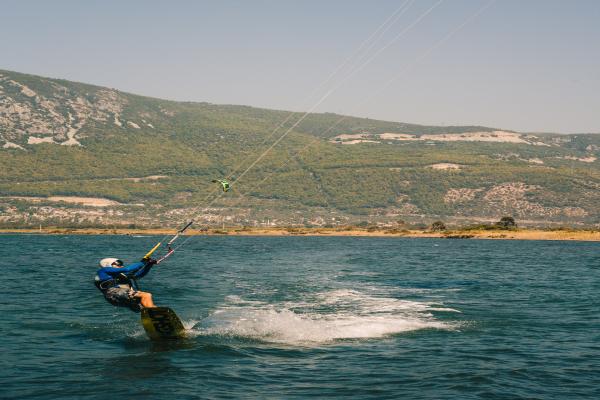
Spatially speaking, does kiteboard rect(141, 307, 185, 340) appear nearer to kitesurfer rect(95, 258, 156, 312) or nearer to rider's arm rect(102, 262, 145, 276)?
kitesurfer rect(95, 258, 156, 312)

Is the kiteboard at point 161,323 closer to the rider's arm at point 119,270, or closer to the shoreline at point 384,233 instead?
the rider's arm at point 119,270

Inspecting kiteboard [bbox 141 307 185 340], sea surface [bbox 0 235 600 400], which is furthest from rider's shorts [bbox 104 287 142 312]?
sea surface [bbox 0 235 600 400]

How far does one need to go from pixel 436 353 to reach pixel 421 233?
11057 centimetres

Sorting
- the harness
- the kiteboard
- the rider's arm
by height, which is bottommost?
the kiteboard

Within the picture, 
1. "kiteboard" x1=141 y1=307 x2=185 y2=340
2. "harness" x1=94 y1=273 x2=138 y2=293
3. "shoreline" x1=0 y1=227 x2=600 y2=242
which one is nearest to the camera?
"kiteboard" x1=141 y1=307 x2=185 y2=340

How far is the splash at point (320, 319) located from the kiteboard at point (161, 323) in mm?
1362

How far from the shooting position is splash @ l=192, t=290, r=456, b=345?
19516 millimetres

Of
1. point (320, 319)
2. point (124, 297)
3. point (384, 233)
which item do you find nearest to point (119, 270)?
point (124, 297)

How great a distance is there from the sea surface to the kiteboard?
14.8 inches

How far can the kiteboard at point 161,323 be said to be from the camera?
59.7ft

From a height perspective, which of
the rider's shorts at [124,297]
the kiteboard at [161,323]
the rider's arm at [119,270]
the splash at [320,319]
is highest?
the rider's arm at [119,270]

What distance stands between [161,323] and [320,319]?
591cm

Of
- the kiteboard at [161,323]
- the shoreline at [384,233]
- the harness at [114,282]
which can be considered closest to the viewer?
the kiteboard at [161,323]

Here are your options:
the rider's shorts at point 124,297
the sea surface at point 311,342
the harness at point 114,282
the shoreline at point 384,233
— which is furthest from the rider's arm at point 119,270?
the shoreline at point 384,233
